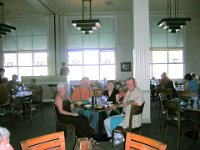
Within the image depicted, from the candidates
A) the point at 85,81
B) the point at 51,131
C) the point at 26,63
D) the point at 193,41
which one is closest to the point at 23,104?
the point at 51,131

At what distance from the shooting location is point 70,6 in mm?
12203

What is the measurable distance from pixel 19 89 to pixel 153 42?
7.91 meters

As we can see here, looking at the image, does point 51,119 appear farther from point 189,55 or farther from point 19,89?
point 189,55

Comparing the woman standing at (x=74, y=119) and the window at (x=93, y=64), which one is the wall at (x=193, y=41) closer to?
the window at (x=93, y=64)

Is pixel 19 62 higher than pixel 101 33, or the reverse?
pixel 101 33

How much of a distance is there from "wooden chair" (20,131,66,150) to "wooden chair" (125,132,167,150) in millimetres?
619

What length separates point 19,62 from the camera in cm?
1455

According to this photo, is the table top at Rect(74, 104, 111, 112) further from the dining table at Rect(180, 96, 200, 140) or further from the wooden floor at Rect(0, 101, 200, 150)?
Answer: the dining table at Rect(180, 96, 200, 140)

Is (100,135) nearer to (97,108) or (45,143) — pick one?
(97,108)

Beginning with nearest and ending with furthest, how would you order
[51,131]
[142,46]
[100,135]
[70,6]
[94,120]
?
[100,135], [94,120], [51,131], [142,46], [70,6]

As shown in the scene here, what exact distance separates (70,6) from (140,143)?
10.7m

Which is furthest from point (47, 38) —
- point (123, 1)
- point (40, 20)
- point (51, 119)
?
Result: point (51, 119)

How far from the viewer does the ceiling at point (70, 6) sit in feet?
36.8

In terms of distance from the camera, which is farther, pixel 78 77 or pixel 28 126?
pixel 78 77
